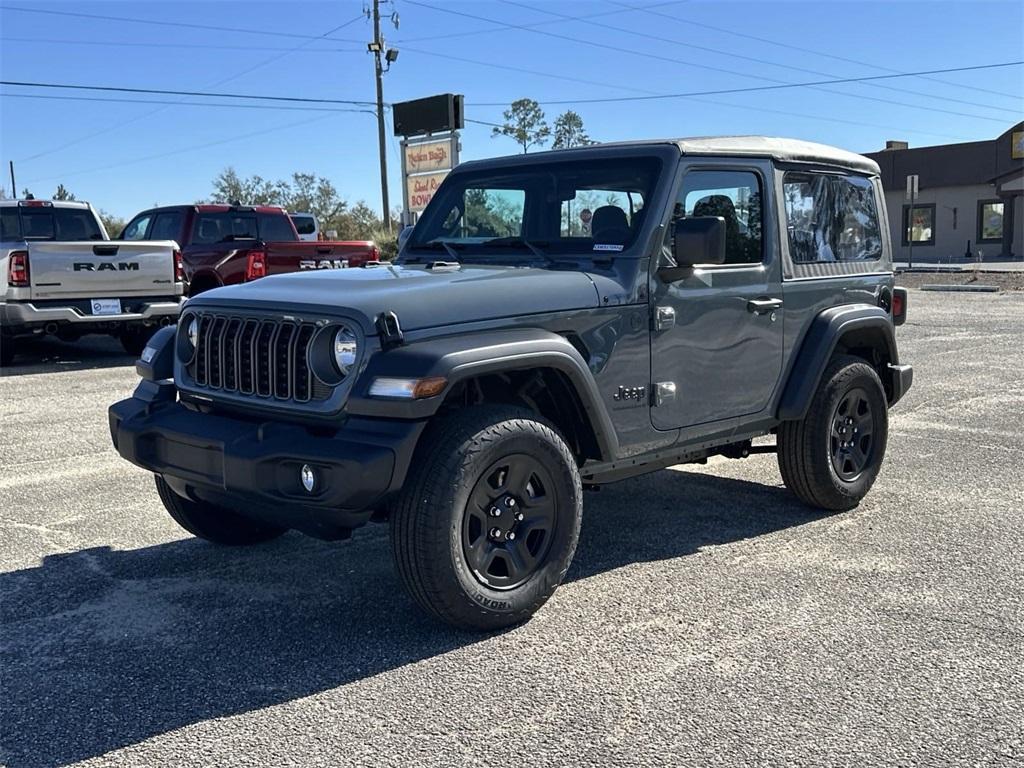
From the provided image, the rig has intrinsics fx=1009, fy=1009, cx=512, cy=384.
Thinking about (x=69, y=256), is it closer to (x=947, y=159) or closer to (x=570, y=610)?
(x=570, y=610)

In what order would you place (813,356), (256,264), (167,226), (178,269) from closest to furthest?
(813,356), (178,269), (256,264), (167,226)

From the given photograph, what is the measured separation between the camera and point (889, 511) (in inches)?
220

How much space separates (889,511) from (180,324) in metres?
3.86

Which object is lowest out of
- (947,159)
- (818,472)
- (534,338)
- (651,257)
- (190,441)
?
(818,472)

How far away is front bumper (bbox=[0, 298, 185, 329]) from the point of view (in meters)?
11.1

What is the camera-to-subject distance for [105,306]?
11.8 metres

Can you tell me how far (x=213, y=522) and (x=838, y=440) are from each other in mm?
3349

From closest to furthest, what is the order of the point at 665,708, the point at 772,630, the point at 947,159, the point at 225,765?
1. the point at 225,765
2. the point at 665,708
3. the point at 772,630
4. the point at 947,159

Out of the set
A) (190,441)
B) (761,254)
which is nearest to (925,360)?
(761,254)

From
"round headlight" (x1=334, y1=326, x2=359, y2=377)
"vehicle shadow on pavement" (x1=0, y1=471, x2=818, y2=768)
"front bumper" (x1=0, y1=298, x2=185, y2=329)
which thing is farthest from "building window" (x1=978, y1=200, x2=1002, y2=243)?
"round headlight" (x1=334, y1=326, x2=359, y2=377)

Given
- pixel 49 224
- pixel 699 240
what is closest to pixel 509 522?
pixel 699 240

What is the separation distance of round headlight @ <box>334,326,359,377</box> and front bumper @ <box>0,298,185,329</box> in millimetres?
8682

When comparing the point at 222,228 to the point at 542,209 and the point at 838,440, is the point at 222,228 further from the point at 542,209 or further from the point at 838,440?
the point at 838,440

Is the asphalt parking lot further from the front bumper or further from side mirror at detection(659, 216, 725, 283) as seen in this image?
the front bumper
